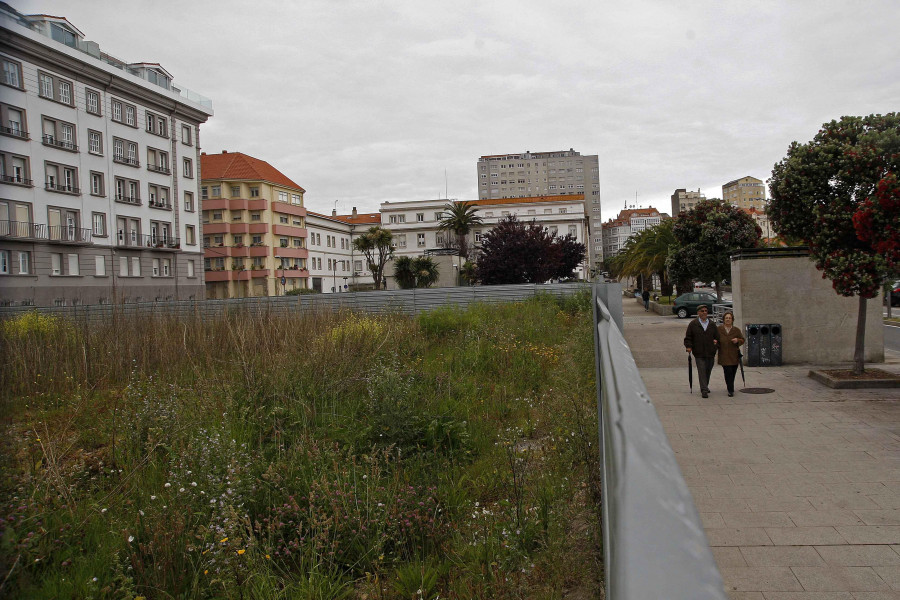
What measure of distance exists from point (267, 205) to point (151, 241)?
2769 cm

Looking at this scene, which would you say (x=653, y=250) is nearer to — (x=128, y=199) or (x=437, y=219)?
(x=128, y=199)

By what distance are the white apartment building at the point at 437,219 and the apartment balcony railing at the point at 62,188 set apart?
60.3 m

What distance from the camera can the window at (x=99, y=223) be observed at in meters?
45.2

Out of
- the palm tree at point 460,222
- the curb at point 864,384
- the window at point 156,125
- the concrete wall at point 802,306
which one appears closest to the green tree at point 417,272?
the window at point 156,125

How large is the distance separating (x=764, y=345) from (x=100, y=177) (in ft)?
148

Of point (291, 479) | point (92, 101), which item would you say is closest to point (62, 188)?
point (92, 101)

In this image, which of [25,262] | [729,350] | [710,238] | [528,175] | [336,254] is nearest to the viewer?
[729,350]

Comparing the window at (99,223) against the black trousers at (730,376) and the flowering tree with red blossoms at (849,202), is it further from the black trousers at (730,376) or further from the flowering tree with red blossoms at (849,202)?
the black trousers at (730,376)

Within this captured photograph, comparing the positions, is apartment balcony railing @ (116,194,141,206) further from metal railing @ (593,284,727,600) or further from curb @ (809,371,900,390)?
metal railing @ (593,284,727,600)

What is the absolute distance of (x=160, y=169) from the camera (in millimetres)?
52812

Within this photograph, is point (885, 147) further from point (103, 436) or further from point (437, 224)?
point (437, 224)

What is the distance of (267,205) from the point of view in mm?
78438

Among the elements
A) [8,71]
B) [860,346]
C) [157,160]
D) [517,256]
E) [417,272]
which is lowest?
[860,346]

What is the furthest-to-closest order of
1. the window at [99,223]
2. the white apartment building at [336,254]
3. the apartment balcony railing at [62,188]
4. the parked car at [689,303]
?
the white apartment building at [336,254] → the window at [99,223] → the apartment balcony railing at [62,188] → the parked car at [689,303]
